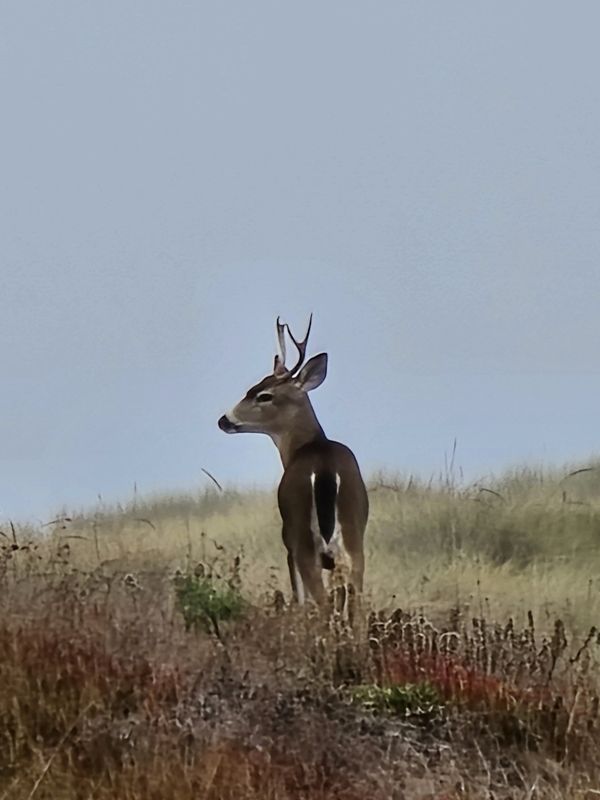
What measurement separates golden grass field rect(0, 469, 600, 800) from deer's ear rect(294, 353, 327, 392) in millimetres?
1336

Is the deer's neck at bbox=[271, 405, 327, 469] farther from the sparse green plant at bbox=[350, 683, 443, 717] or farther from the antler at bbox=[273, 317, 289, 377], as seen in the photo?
the sparse green plant at bbox=[350, 683, 443, 717]

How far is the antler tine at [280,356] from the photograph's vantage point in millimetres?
9594

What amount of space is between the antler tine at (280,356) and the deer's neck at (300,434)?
0.33 meters

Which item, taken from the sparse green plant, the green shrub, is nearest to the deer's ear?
the green shrub

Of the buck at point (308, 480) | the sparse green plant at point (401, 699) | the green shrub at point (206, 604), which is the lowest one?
the sparse green plant at point (401, 699)

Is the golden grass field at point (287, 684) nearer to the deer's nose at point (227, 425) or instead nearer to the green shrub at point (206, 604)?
the green shrub at point (206, 604)

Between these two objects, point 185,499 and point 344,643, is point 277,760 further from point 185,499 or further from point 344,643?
point 185,499

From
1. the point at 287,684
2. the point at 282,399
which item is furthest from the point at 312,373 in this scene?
the point at 287,684

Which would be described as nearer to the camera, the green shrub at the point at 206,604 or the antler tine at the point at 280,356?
the green shrub at the point at 206,604

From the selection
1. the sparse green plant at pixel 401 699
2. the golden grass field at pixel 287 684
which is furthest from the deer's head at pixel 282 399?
the sparse green plant at pixel 401 699

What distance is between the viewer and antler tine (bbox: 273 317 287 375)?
9.59 metres

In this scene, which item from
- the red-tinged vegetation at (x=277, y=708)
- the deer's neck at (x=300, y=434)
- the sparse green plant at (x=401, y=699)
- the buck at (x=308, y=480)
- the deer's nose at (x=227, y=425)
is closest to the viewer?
the red-tinged vegetation at (x=277, y=708)

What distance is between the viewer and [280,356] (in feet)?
31.6

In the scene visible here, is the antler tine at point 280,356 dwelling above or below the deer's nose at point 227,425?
above
